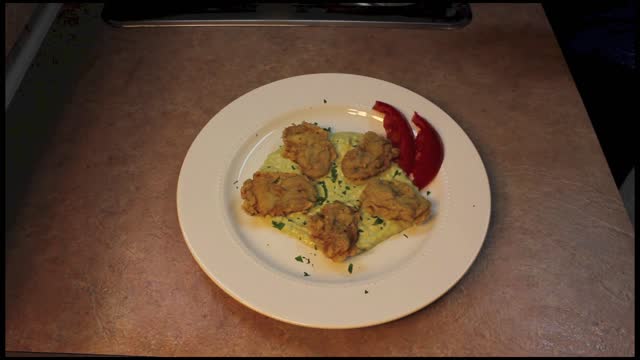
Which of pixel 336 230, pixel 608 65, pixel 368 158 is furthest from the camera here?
pixel 608 65

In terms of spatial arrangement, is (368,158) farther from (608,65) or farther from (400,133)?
(608,65)

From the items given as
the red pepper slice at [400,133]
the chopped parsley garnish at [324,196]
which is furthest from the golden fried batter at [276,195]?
the red pepper slice at [400,133]

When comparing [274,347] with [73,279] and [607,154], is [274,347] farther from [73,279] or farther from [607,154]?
[607,154]

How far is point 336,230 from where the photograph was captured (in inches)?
47.8

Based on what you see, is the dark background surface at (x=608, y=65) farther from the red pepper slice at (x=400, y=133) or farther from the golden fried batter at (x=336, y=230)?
the golden fried batter at (x=336, y=230)

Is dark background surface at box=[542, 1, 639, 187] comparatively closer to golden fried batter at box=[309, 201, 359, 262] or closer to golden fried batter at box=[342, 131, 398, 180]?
golden fried batter at box=[342, 131, 398, 180]

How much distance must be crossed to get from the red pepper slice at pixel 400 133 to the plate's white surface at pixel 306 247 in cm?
3

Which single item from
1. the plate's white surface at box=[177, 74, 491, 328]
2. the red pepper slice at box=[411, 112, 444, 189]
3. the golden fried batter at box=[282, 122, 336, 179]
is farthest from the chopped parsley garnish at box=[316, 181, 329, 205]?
the red pepper slice at box=[411, 112, 444, 189]

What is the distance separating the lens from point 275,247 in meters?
1.26

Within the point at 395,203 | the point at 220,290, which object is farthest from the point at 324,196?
the point at 220,290

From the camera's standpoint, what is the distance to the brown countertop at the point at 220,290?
1.19 meters

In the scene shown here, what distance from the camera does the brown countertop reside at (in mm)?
1192

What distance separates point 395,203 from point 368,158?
0.16 meters

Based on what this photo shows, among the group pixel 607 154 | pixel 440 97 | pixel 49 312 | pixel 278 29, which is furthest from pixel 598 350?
pixel 278 29
